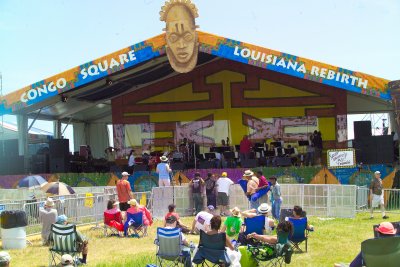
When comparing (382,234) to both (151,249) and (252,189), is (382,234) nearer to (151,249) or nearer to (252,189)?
(151,249)

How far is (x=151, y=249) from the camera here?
34.3ft

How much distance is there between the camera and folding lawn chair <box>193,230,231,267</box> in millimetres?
7531

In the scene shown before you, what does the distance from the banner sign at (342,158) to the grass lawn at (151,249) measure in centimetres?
452

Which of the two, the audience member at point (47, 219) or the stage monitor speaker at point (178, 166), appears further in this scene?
the stage monitor speaker at point (178, 166)

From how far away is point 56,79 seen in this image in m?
20.5

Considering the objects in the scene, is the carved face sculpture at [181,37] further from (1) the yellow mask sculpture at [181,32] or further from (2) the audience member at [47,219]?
(2) the audience member at [47,219]

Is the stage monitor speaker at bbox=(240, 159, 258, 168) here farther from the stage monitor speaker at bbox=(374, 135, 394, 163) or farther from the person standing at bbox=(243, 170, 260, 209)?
the person standing at bbox=(243, 170, 260, 209)

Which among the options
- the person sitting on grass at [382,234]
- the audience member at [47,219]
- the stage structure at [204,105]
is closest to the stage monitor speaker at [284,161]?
the stage structure at [204,105]

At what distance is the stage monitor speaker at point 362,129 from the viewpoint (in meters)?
20.5

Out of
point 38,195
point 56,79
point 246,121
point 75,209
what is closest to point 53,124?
point 56,79

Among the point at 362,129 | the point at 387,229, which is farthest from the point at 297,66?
the point at 387,229

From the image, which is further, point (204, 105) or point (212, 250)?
point (204, 105)

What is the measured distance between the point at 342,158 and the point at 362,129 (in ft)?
10.7

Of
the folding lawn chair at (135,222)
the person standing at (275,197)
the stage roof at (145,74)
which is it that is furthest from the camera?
the stage roof at (145,74)
